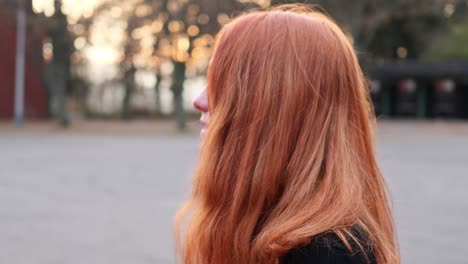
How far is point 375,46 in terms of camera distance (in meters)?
46.0

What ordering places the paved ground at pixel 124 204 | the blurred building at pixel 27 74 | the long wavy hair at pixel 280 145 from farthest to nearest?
the blurred building at pixel 27 74 < the paved ground at pixel 124 204 < the long wavy hair at pixel 280 145

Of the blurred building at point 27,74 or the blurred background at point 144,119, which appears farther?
the blurred building at point 27,74

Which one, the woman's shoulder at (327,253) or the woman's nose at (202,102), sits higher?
the woman's nose at (202,102)

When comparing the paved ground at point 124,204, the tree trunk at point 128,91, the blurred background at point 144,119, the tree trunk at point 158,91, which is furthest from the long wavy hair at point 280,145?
the tree trunk at point 158,91

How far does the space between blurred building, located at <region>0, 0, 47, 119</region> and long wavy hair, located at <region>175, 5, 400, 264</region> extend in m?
36.5

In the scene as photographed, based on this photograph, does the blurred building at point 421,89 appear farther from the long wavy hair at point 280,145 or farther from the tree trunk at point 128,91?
the long wavy hair at point 280,145

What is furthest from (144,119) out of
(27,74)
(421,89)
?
(421,89)

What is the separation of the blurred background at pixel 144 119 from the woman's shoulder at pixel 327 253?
1304mm

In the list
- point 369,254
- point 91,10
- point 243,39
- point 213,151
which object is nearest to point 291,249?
point 369,254

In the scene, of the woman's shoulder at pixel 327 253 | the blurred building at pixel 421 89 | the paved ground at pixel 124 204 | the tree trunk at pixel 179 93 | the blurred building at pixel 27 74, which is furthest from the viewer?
the blurred building at pixel 27 74

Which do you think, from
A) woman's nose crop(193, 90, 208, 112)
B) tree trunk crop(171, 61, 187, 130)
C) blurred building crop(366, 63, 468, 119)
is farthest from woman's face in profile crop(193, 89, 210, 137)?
blurred building crop(366, 63, 468, 119)

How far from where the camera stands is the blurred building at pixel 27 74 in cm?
3850

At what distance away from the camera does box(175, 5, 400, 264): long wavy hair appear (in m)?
1.29

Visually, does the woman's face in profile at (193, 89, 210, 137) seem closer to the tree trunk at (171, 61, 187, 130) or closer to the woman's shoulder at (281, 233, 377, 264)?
the woman's shoulder at (281, 233, 377, 264)
